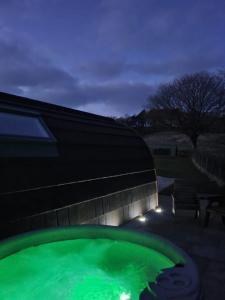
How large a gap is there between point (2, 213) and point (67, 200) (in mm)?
1357

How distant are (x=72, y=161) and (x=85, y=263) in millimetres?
1925

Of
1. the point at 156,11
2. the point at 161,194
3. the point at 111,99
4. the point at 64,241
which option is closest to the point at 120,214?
the point at 64,241

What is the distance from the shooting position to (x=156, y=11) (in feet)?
40.3

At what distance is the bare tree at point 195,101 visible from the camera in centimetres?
3102

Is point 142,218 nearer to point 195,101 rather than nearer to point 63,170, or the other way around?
point 63,170

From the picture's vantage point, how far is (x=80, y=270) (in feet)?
13.2

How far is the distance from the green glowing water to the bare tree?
30.5 metres

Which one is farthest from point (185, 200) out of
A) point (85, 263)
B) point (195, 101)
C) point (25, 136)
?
point (195, 101)

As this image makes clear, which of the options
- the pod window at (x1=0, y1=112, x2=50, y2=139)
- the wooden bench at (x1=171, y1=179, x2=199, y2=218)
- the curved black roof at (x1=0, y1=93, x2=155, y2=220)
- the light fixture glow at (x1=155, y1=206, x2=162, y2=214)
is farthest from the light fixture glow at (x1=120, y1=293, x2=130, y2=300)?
the light fixture glow at (x1=155, y1=206, x2=162, y2=214)

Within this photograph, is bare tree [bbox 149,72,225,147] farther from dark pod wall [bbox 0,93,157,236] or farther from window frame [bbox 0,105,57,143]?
window frame [bbox 0,105,57,143]

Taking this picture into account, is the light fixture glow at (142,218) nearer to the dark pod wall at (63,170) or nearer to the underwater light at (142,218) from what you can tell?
the underwater light at (142,218)

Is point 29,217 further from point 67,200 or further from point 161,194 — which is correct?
point 161,194

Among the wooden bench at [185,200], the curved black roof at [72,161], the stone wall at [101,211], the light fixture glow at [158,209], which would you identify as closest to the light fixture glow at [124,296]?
the stone wall at [101,211]

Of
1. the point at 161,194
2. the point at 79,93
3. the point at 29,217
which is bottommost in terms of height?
the point at 161,194
